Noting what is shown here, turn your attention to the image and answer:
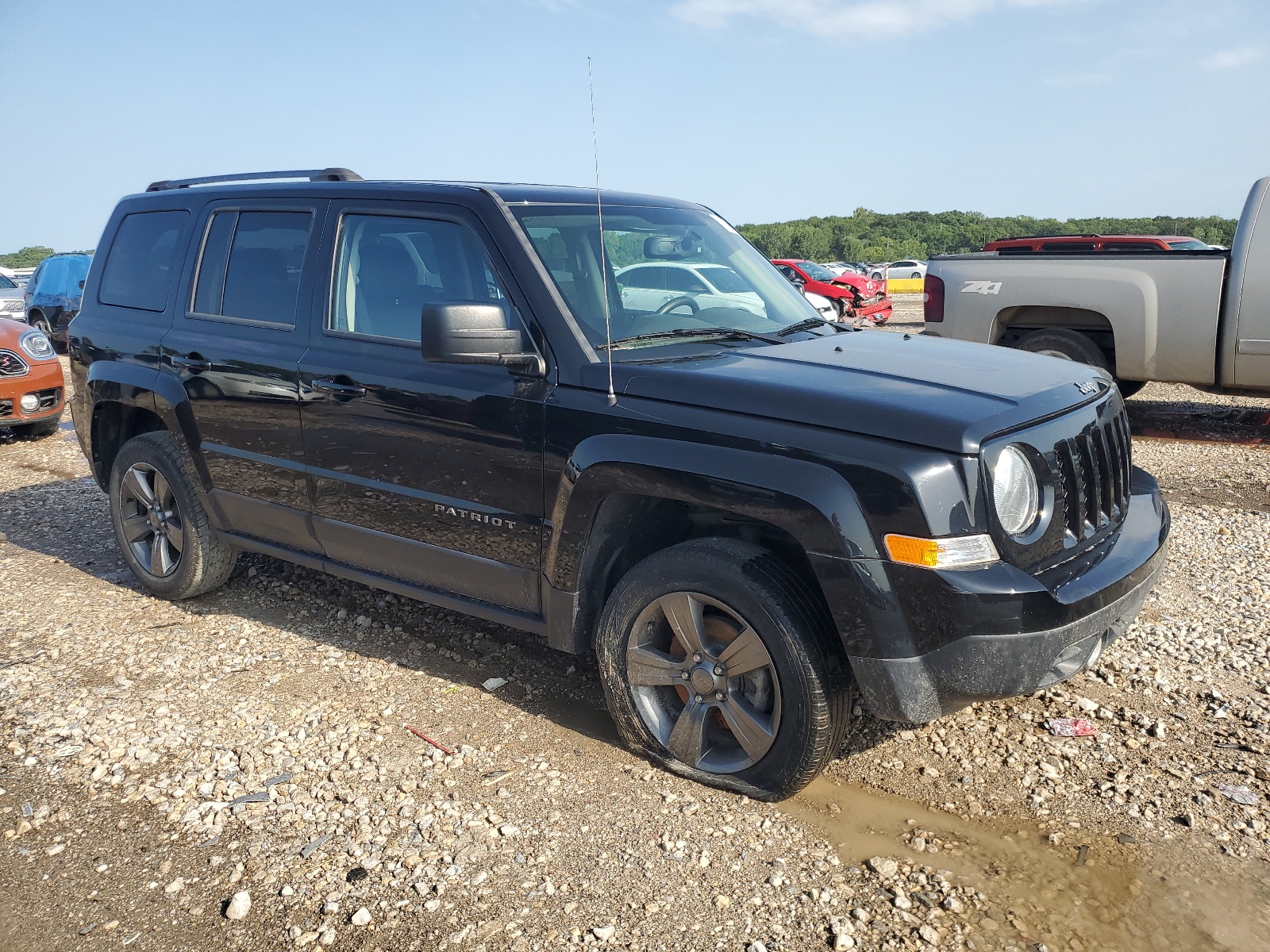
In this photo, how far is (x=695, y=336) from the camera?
3646mm

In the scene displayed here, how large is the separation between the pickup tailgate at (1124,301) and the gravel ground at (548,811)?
13.7ft

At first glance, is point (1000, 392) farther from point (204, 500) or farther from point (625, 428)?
point (204, 500)

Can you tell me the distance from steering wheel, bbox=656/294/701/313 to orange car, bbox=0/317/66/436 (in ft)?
26.6

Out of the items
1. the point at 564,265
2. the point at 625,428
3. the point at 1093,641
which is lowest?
the point at 1093,641

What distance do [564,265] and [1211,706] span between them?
2942mm

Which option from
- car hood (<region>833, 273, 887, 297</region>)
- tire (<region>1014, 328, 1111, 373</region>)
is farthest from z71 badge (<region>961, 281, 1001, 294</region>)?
car hood (<region>833, 273, 887, 297</region>)

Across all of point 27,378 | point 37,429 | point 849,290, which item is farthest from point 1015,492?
point 849,290

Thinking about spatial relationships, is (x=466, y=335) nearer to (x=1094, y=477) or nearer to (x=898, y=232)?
(x=1094, y=477)

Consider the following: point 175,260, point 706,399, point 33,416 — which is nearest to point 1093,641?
point 706,399

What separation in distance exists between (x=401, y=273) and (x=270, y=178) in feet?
3.93

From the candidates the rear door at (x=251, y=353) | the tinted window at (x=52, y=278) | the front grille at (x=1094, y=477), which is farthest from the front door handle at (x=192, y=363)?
the tinted window at (x=52, y=278)

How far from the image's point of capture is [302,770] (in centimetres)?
349

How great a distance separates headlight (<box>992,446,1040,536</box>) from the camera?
2.81 metres

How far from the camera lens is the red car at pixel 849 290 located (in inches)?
768
